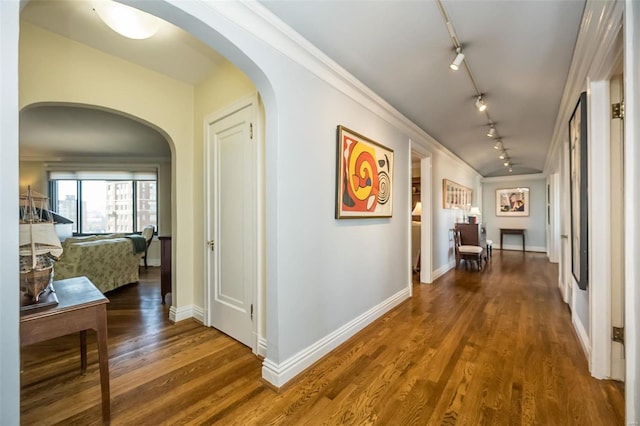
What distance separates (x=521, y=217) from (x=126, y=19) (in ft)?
34.2

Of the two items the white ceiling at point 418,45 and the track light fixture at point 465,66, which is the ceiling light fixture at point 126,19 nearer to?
the white ceiling at point 418,45

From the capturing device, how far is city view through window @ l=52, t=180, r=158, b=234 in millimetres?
6395

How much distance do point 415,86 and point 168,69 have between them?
2448 millimetres

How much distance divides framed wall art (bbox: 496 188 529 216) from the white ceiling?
6.35m

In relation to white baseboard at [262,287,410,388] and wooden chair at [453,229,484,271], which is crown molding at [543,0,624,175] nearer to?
white baseboard at [262,287,410,388]

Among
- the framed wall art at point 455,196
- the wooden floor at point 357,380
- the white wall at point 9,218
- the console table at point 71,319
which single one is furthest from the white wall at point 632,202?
the framed wall art at point 455,196

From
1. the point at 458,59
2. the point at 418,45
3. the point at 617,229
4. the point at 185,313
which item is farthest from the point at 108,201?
the point at 617,229

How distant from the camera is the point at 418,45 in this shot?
2.03 metres

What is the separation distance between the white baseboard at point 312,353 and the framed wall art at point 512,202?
7980mm

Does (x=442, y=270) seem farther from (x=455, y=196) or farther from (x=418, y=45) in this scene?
(x=418, y=45)

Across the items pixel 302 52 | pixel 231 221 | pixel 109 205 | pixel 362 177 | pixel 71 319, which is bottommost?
pixel 71 319

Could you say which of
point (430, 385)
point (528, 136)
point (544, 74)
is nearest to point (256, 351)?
point (430, 385)

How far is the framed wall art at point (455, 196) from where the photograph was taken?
526cm

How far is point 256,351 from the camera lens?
2.18 metres
